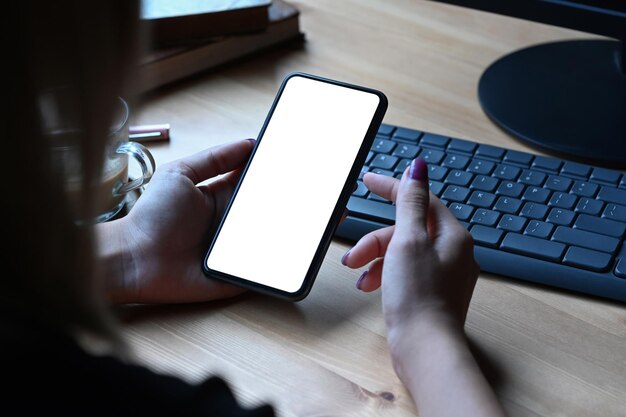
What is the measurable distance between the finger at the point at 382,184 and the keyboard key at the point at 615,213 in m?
0.17

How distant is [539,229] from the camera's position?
697mm

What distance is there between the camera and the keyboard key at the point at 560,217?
703 mm

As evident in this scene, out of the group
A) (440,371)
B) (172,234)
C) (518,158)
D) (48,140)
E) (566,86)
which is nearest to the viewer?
(48,140)

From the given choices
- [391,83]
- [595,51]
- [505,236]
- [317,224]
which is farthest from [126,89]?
[595,51]

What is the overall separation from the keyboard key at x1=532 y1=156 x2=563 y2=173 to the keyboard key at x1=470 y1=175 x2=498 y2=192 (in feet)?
0.15

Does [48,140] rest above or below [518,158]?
above

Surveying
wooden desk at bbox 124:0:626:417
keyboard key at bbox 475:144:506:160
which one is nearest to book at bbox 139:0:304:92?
wooden desk at bbox 124:0:626:417

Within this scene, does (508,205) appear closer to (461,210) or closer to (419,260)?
(461,210)

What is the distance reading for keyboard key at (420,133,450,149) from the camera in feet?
2.60

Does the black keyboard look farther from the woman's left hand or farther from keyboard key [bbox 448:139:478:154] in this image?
the woman's left hand

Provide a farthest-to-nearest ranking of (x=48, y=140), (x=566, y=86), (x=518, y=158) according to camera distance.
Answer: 1. (x=566, y=86)
2. (x=518, y=158)
3. (x=48, y=140)

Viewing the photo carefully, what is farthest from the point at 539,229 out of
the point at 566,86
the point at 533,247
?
the point at 566,86

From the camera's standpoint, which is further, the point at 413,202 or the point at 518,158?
the point at 518,158

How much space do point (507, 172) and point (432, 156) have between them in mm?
65
